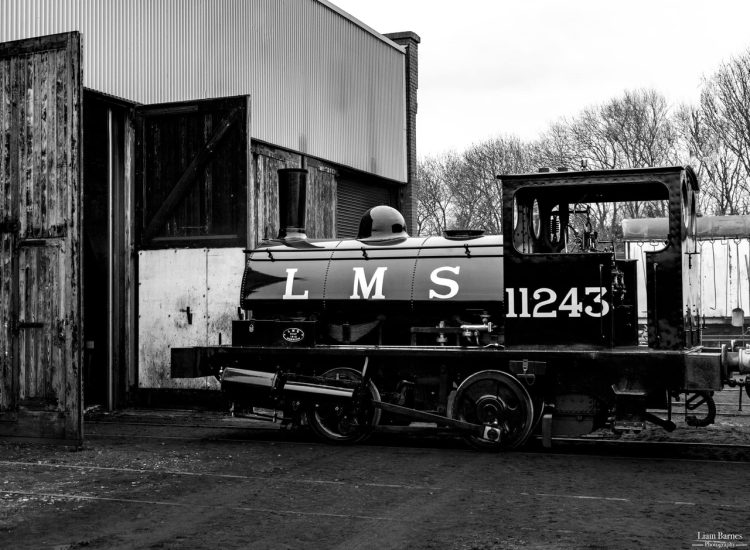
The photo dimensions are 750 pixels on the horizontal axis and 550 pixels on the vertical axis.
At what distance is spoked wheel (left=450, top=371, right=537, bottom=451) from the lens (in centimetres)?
992

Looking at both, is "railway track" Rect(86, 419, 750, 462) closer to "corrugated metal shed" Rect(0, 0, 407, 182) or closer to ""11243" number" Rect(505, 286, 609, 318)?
""11243" number" Rect(505, 286, 609, 318)

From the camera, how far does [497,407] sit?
998cm

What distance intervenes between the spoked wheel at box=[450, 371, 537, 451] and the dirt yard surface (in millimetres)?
229

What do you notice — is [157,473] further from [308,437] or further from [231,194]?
[231,194]

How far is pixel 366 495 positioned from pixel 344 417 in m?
3.10

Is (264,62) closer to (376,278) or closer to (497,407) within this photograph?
(376,278)

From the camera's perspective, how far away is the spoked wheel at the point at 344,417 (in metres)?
10.7

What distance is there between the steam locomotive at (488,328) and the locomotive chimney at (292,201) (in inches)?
2.0

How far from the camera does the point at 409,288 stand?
35.1 ft

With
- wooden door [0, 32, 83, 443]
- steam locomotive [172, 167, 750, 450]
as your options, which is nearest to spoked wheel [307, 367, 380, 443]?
steam locomotive [172, 167, 750, 450]

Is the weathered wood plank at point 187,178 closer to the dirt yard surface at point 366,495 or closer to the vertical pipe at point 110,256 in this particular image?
the vertical pipe at point 110,256

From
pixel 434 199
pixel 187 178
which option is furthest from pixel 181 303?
pixel 434 199

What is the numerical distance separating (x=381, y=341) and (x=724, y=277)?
14.3 m

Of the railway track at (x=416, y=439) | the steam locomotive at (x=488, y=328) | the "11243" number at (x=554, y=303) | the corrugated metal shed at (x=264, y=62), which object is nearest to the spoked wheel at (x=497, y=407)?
the steam locomotive at (x=488, y=328)
